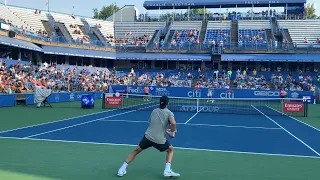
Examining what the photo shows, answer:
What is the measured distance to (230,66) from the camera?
53.8 meters

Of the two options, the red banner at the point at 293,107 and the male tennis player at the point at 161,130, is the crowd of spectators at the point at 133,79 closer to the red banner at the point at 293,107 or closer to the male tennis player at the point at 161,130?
the red banner at the point at 293,107

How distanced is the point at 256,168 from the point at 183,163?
1.78m

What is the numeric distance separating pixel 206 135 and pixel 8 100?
17955mm

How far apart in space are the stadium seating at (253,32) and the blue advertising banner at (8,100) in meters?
34.2

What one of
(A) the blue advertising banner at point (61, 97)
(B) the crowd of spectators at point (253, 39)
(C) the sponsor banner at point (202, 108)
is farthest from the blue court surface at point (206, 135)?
(B) the crowd of spectators at point (253, 39)

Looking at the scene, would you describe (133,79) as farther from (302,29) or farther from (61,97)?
(302,29)

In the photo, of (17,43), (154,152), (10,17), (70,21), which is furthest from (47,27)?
(154,152)

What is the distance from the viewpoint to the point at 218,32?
57344 millimetres

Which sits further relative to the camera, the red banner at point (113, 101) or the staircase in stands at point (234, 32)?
the staircase in stands at point (234, 32)

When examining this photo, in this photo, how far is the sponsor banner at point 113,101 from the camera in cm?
2669

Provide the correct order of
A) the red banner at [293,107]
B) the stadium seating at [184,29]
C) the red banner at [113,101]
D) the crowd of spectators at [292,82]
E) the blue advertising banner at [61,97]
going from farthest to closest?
the stadium seating at [184,29]
the crowd of spectators at [292,82]
the blue advertising banner at [61,97]
the red banner at [113,101]
the red banner at [293,107]

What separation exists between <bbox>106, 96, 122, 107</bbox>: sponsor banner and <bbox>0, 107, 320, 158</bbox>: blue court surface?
8342mm

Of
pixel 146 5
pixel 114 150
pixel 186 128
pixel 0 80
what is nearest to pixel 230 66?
pixel 146 5

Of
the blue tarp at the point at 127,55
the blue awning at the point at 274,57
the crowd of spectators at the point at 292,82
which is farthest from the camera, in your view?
the blue awning at the point at 274,57
